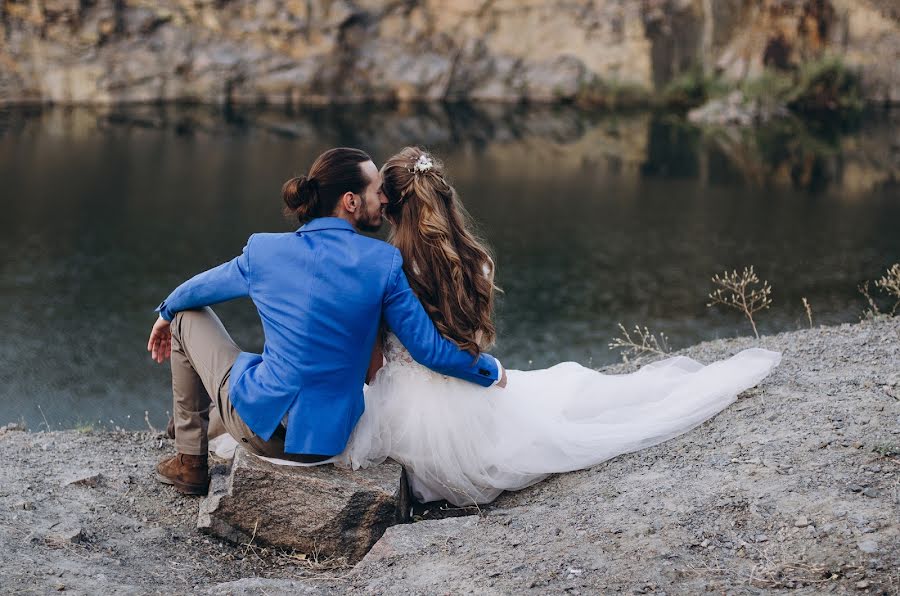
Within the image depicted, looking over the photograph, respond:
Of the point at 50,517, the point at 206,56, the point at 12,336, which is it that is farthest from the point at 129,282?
the point at 206,56

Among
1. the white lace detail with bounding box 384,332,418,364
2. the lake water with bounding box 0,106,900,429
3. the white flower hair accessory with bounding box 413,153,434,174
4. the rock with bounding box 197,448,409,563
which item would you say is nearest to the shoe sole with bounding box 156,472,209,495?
the rock with bounding box 197,448,409,563

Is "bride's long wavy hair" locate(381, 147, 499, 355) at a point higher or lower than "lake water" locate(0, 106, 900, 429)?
higher

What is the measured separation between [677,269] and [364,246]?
31.8 ft

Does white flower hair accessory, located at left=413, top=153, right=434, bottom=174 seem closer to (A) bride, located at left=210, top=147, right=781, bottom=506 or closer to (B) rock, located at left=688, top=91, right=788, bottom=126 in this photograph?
(A) bride, located at left=210, top=147, right=781, bottom=506

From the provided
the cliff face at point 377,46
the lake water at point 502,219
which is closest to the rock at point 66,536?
the lake water at point 502,219

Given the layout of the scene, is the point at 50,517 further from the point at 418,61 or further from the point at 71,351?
the point at 418,61

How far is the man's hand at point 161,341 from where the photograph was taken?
4555mm

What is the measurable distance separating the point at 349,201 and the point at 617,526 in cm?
162

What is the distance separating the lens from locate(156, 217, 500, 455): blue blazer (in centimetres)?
402

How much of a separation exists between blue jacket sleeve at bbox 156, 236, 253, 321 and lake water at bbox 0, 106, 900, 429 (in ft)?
14.5

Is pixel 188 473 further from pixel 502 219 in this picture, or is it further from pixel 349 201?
pixel 502 219

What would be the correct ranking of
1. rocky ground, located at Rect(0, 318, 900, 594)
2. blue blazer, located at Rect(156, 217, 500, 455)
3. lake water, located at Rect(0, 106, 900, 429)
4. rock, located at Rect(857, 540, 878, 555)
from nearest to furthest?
rock, located at Rect(857, 540, 878, 555)
rocky ground, located at Rect(0, 318, 900, 594)
blue blazer, located at Rect(156, 217, 500, 455)
lake water, located at Rect(0, 106, 900, 429)

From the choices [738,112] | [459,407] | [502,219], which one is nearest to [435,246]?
[459,407]

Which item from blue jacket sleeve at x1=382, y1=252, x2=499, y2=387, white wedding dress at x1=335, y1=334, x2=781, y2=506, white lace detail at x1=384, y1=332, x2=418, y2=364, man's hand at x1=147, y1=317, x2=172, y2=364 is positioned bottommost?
white wedding dress at x1=335, y1=334, x2=781, y2=506
